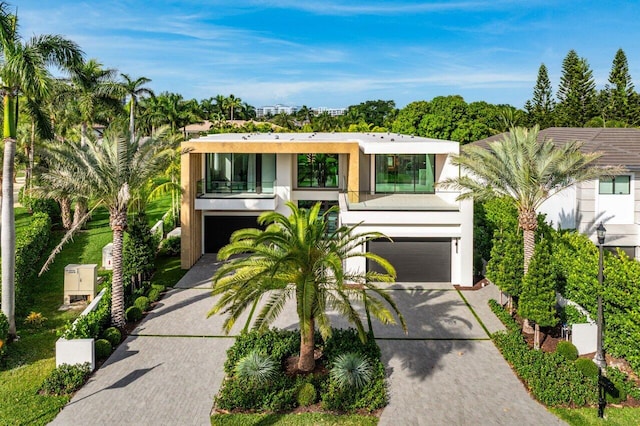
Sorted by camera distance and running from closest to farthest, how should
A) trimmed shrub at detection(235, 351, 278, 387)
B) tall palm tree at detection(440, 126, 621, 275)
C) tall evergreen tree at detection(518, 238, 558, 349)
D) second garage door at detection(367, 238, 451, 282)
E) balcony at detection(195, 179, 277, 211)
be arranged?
trimmed shrub at detection(235, 351, 278, 387), tall evergreen tree at detection(518, 238, 558, 349), tall palm tree at detection(440, 126, 621, 275), second garage door at detection(367, 238, 451, 282), balcony at detection(195, 179, 277, 211)

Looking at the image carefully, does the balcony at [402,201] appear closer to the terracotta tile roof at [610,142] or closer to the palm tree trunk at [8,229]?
the terracotta tile roof at [610,142]

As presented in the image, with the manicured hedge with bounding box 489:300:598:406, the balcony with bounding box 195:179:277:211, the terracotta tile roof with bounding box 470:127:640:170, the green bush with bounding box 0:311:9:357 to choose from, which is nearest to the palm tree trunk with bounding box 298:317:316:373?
the manicured hedge with bounding box 489:300:598:406

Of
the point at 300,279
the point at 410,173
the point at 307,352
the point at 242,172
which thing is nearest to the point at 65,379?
the point at 307,352

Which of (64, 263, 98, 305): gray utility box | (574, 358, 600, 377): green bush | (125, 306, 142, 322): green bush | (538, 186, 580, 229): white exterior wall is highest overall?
(538, 186, 580, 229): white exterior wall

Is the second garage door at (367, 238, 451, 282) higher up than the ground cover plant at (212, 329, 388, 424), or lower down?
higher up

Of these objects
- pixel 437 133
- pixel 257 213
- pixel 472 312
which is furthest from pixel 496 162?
pixel 437 133

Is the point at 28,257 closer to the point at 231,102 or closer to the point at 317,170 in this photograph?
the point at 317,170

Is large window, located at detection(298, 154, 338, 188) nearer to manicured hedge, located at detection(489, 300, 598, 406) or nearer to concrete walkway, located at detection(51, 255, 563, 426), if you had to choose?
concrete walkway, located at detection(51, 255, 563, 426)
